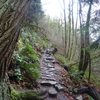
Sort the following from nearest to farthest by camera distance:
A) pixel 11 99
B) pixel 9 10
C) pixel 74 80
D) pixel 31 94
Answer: pixel 9 10 < pixel 11 99 < pixel 31 94 < pixel 74 80

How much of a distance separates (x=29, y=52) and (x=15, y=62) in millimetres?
1612

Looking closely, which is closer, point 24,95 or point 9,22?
point 9,22

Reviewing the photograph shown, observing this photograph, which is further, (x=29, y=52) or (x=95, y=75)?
(x=95, y=75)

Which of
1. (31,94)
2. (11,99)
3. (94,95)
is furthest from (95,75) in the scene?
(11,99)

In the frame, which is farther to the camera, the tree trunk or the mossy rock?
the mossy rock

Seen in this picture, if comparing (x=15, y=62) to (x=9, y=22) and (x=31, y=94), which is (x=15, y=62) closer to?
(x=31, y=94)

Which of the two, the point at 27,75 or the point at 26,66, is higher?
the point at 26,66

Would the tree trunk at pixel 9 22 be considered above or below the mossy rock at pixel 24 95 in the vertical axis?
above

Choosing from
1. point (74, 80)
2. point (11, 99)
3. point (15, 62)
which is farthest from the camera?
point (74, 80)

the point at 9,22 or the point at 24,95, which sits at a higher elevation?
the point at 9,22

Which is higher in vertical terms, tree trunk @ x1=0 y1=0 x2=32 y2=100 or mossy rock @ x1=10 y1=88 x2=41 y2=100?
tree trunk @ x1=0 y1=0 x2=32 y2=100

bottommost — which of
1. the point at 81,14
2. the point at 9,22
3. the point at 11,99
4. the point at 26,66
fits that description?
the point at 11,99

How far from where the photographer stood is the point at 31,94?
277 centimetres

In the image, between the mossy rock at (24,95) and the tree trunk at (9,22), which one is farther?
the mossy rock at (24,95)
